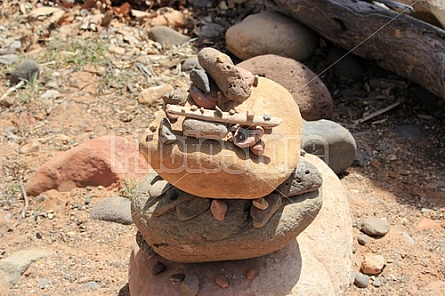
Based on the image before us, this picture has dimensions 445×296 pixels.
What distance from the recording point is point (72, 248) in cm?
431

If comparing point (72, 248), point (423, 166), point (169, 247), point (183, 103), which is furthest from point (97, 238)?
point (423, 166)

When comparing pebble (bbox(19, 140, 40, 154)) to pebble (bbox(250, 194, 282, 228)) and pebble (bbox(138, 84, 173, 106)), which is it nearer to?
pebble (bbox(138, 84, 173, 106))

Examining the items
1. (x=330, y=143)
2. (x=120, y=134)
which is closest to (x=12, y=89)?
(x=120, y=134)

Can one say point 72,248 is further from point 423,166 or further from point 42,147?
point 423,166

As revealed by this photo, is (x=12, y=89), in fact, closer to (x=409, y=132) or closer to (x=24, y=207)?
(x=24, y=207)

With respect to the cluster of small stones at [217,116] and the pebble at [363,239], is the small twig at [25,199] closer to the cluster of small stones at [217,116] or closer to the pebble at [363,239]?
the cluster of small stones at [217,116]

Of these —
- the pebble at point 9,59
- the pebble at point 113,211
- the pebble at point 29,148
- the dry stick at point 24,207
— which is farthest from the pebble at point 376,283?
the pebble at point 9,59

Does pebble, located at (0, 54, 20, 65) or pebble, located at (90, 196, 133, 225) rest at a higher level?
pebble, located at (90, 196, 133, 225)

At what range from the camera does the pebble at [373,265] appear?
4167 mm

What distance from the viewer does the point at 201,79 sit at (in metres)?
2.92

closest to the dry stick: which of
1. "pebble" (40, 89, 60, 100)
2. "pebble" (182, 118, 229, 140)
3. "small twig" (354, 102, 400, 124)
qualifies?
"pebble" (40, 89, 60, 100)

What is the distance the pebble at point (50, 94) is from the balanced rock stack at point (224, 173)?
9.41 feet

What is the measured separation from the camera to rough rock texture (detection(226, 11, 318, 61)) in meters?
6.32

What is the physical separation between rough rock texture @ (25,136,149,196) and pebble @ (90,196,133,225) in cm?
22
